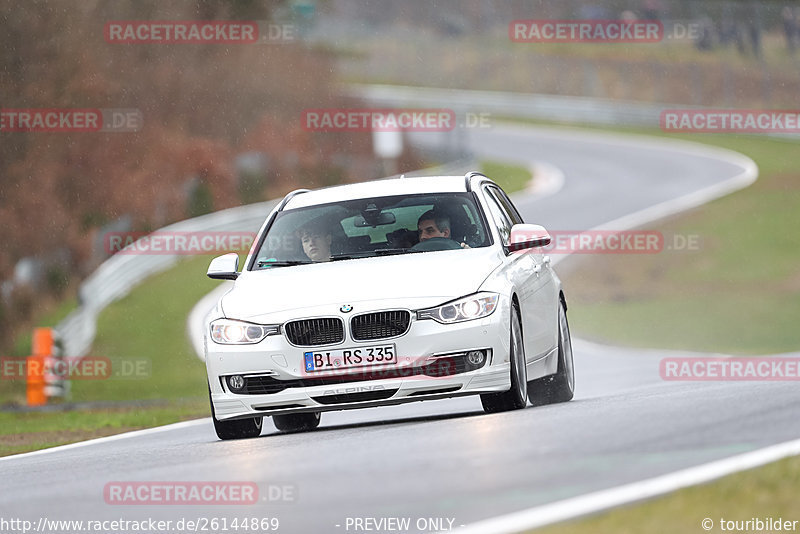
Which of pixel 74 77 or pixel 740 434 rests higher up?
pixel 74 77

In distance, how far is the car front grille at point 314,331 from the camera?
9.72m

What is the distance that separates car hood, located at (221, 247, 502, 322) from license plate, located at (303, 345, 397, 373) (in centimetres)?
27

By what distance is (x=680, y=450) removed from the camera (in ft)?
24.6

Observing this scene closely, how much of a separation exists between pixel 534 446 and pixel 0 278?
23.8 meters

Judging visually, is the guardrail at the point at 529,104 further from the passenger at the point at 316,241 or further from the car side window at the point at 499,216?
the passenger at the point at 316,241

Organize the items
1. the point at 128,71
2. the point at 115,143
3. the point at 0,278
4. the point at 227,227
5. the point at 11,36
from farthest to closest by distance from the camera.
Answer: the point at 128,71 → the point at 115,143 → the point at 11,36 → the point at 227,227 → the point at 0,278

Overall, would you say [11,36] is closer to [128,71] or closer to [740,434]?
[128,71]

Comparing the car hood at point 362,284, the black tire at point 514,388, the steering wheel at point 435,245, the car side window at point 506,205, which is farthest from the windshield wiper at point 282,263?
the car side window at point 506,205

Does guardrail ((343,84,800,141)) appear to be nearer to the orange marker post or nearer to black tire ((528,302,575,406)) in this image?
the orange marker post

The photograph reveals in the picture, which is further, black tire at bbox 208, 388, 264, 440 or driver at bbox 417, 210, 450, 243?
driver at bbox 417, 210, 450, 243

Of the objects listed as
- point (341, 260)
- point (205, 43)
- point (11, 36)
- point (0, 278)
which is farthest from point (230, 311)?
point (205, 43)

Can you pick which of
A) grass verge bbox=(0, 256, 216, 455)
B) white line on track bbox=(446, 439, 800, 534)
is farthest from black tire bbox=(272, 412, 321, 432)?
white line on track bbox=(446, 439, 800, 534)

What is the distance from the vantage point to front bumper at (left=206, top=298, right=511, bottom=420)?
9.65m

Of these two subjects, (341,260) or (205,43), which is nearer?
(341,260)
